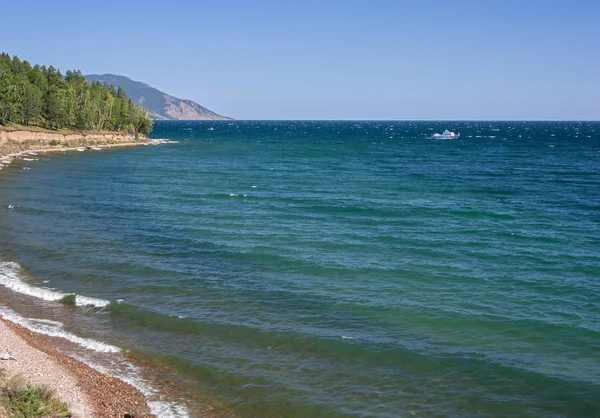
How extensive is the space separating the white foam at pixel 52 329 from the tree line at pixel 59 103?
108 meters

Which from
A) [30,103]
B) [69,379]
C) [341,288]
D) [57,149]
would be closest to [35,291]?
[69,379]

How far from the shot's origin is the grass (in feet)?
50.9

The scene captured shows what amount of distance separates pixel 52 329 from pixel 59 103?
4986 inches

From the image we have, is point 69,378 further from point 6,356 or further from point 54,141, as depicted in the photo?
point 54,141

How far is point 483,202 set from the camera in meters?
60.4

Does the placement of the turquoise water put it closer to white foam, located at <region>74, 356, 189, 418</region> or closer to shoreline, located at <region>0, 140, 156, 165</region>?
white foam, located at <region>74, 356, 189, 418</region>

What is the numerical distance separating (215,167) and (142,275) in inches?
2723

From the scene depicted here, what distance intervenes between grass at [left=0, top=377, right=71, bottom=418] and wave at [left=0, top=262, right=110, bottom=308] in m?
11.7

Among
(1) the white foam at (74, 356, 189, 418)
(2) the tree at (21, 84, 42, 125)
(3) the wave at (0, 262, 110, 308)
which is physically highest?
(2) the tree at (21, 84, 42, 125)

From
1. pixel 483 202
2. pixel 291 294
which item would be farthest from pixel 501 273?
pixel 483 202

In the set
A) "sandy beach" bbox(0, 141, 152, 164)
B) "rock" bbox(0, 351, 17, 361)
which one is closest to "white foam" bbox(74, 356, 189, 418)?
"rock" bbox(0, 351, 17, 361)

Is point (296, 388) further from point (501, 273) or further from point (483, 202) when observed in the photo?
point (483, 202)

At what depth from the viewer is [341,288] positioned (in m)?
31.5

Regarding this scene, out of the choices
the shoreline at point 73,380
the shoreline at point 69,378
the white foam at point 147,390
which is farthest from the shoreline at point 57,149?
the white foam at point 147,390
